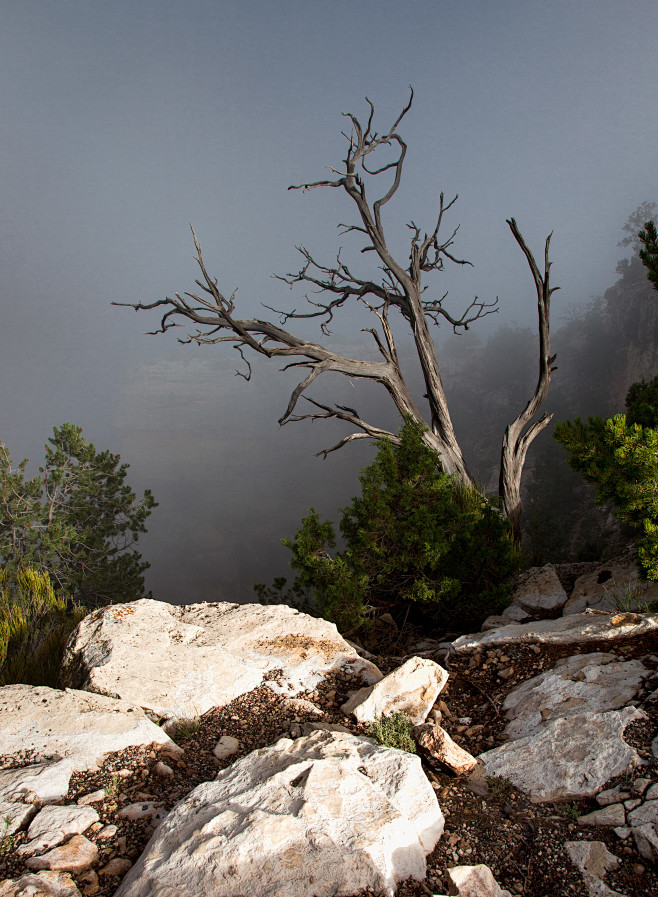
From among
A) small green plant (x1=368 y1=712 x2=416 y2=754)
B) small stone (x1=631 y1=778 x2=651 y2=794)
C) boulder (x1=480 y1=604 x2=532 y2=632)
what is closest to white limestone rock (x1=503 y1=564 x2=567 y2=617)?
boulder (x1=480 y1=604 x2=532 y2=632)

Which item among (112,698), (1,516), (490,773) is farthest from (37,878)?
(1,516)

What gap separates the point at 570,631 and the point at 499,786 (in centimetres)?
188

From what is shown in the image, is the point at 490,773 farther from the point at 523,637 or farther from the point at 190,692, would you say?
the point at 190,692

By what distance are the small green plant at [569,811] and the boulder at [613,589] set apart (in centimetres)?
289

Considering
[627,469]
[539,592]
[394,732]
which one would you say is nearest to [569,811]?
[394,732]

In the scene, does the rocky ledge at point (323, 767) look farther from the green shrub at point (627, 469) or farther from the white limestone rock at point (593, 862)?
the green shrub at point (627, 469)

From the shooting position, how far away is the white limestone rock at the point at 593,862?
1.96 m

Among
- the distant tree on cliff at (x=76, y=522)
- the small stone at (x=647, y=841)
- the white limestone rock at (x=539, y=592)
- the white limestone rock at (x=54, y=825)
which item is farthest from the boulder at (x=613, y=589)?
the distant tree on cliff at (x=76, y=522)

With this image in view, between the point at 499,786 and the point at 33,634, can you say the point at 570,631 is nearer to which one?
the point at 499,786

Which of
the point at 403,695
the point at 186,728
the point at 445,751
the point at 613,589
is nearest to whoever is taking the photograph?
the point at 445,751

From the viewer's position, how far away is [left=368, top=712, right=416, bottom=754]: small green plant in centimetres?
297

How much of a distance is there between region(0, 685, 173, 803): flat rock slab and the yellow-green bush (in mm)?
1059

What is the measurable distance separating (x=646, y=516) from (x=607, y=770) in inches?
101

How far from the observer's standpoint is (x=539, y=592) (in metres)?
6.96
